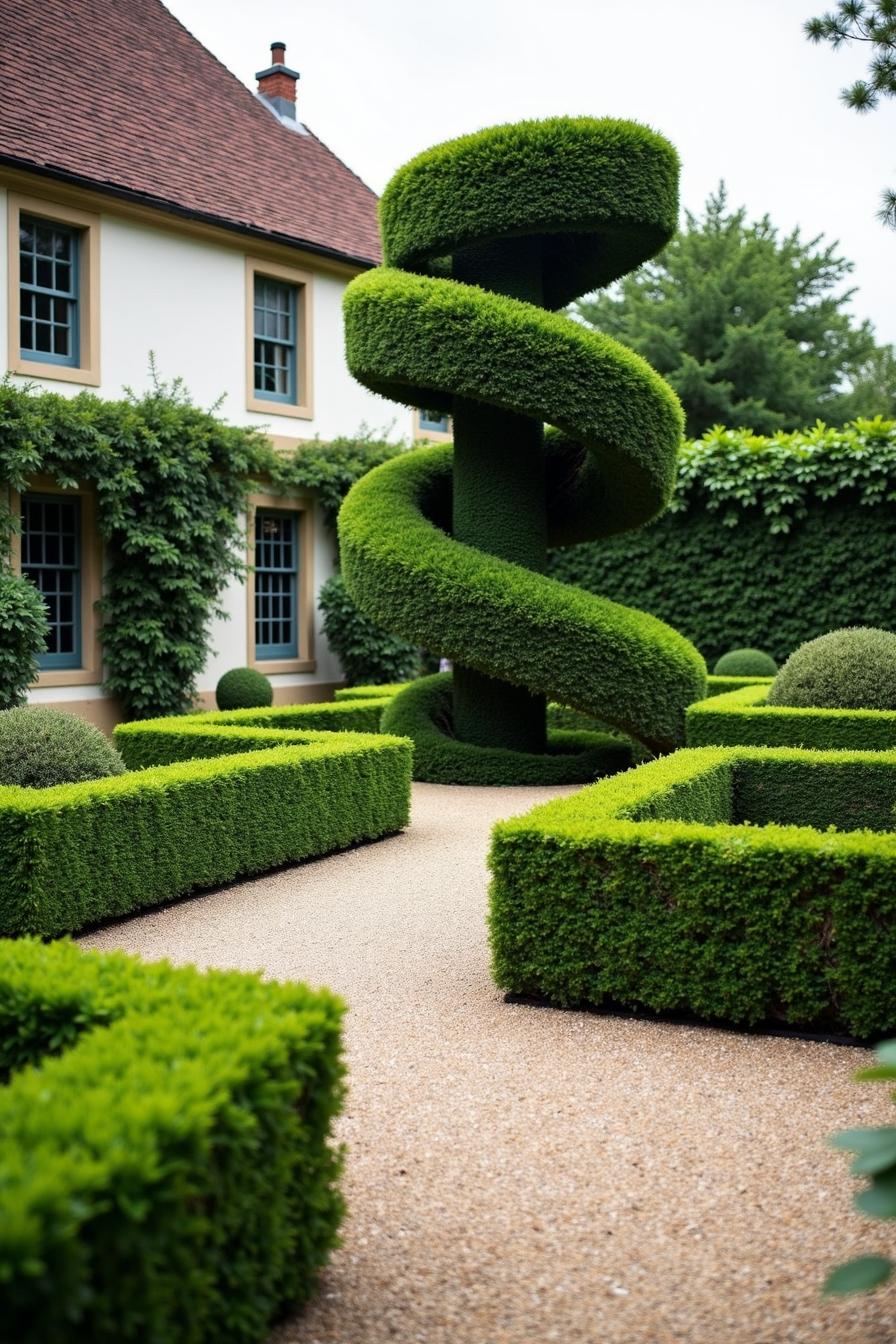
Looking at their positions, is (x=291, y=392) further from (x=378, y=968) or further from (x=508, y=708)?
(x=378, y=968)

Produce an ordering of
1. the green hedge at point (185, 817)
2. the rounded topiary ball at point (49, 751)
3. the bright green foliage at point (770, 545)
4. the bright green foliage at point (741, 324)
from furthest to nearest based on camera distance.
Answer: the bright green foliage at point (741, 324) → the bright green foliage at point (770, 545) → the rounded topiary ball at point (49, 751) → the green hedge at point (185, 817)

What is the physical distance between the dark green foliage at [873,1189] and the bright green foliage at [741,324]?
89.0 ft

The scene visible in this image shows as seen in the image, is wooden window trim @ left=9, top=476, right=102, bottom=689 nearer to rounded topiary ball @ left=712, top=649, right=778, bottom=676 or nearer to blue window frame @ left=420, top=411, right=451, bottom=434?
blue window frame @ left=420, top=411, right=451, bottom=434

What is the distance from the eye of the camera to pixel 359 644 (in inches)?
706

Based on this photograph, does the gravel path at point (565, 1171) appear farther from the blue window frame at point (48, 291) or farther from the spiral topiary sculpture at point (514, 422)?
the blue window frame at point (48, 291)

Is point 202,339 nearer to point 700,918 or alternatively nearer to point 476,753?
point 476,753

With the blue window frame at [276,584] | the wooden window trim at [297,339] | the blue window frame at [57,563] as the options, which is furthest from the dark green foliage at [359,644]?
the blue window frame at [57,563]

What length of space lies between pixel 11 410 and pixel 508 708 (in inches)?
247

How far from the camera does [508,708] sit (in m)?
12.2

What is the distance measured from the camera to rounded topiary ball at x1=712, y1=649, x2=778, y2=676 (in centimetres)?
1595

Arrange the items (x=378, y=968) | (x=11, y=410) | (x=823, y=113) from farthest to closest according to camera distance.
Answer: (x=11, y=410)
(x=823, y=113)
(x=378, y=968)

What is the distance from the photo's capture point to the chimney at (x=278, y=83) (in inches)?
829

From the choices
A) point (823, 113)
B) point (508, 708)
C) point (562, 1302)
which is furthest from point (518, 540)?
point (562, 1302)

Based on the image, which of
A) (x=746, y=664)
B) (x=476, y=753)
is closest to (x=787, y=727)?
(x=476, y=753)
